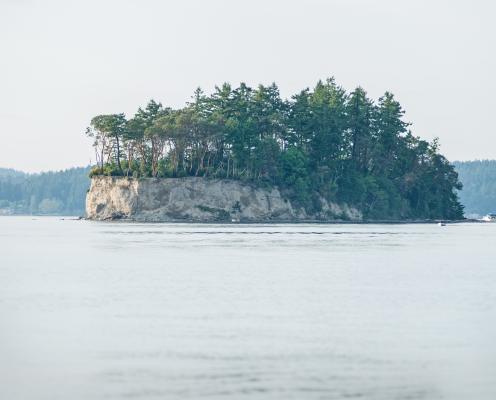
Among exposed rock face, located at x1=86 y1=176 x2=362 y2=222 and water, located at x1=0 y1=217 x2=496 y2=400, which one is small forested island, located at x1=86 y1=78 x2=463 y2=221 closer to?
exposed rock face, located at x1=86 y1=176 x2=362 y2=222

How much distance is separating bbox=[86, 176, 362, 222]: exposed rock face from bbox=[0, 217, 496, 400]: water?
333 ft

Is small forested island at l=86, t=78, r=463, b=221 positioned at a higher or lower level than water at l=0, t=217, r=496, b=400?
higher

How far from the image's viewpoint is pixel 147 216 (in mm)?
167750

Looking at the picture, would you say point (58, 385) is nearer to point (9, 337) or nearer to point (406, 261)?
point (9, 337)

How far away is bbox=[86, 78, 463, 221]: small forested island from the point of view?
16638 cm

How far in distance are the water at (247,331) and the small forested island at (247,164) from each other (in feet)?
340

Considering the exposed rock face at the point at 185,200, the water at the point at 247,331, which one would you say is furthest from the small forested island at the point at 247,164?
the water at the point at 247,331

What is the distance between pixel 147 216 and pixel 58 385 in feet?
478

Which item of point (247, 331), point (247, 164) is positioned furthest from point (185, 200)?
point (247, 331)

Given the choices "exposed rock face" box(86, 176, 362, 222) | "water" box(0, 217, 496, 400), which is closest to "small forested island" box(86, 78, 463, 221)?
"exposed rock face" box(86, 176, 362, 222)

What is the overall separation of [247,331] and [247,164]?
14147 centimetres

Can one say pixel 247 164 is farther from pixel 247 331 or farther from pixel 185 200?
pixel 247 331

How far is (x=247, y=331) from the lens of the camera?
31453 mm

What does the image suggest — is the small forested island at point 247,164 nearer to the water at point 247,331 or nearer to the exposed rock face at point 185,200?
the exposed rock face at point 185,200
